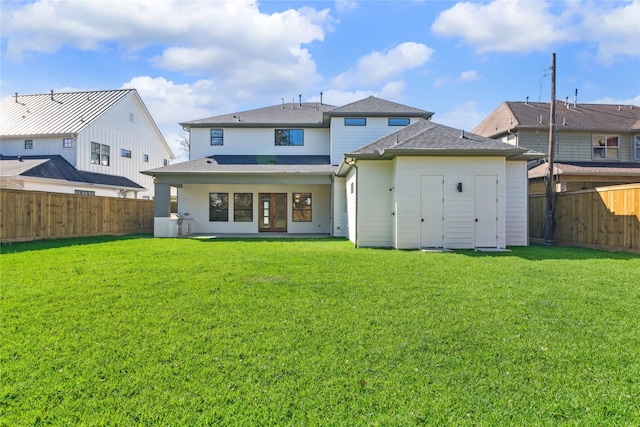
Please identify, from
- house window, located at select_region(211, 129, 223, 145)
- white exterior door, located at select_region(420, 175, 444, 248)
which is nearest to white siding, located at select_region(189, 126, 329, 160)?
house window, located at select_region(211, 129, 223, 145)

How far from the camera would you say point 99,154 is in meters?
20.9

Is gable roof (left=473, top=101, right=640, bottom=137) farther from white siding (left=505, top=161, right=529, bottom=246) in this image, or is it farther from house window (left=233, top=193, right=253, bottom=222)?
house window (left=233, top=193, right=253, bottom=222)

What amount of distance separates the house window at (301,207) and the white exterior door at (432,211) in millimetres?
7911

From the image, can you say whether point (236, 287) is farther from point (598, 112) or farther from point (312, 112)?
point (598, 112)

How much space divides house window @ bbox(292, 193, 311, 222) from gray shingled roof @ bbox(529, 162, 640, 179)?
34.0 feet

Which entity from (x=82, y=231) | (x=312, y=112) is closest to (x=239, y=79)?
(x=312, y=112)

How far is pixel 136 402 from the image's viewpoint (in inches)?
102

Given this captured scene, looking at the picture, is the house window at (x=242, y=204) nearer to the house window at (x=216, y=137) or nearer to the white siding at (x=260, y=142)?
the white siding at (x=260, y=142)

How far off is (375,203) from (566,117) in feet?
46.3

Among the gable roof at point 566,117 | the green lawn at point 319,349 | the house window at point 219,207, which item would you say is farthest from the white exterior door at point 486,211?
the house window at point 219,207

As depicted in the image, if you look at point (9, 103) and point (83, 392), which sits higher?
point (9, 103)

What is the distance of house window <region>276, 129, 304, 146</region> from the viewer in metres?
18.4

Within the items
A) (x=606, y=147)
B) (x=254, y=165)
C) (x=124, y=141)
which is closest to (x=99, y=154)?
(x=124, y=141)

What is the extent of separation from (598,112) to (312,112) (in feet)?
51.1
